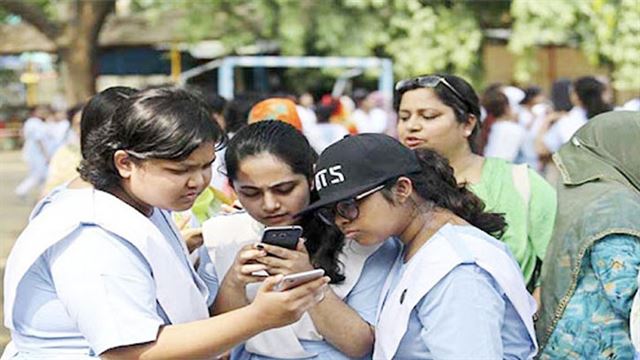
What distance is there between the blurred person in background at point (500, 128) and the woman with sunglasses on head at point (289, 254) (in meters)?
5.39

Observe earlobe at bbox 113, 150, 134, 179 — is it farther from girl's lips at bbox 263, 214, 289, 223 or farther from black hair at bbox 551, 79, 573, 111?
black hair at bbox 551, 79, 573, 111

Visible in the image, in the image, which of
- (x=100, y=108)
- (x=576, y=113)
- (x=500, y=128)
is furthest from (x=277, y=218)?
(x=576, y=113)

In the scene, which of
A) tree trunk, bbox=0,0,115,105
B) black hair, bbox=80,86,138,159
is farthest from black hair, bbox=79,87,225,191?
tree trunk, bbox=0,0,115,105

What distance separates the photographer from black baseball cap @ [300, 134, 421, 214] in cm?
237

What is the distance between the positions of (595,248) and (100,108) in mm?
1396

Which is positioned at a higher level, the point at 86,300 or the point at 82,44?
the point at 86,300

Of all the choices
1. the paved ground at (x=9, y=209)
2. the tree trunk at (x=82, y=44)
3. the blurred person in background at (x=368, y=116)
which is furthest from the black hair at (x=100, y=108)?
the blurred person in background at (x=368, y=116)

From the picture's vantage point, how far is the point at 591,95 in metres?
7.64

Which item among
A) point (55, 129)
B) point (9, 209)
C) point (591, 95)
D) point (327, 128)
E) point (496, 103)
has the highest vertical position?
point (591, 95)

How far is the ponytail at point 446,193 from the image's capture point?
98.0 inches

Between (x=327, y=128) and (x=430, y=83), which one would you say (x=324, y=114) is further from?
(x=430, y=83)

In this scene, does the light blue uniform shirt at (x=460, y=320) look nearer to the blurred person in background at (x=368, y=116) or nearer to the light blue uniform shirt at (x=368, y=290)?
the light blue uniform shirt at (x=368, y=290)

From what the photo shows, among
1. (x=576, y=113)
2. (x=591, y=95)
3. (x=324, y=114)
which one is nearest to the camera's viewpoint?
(x=591, y=95)

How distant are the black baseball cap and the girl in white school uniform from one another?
0.25m
